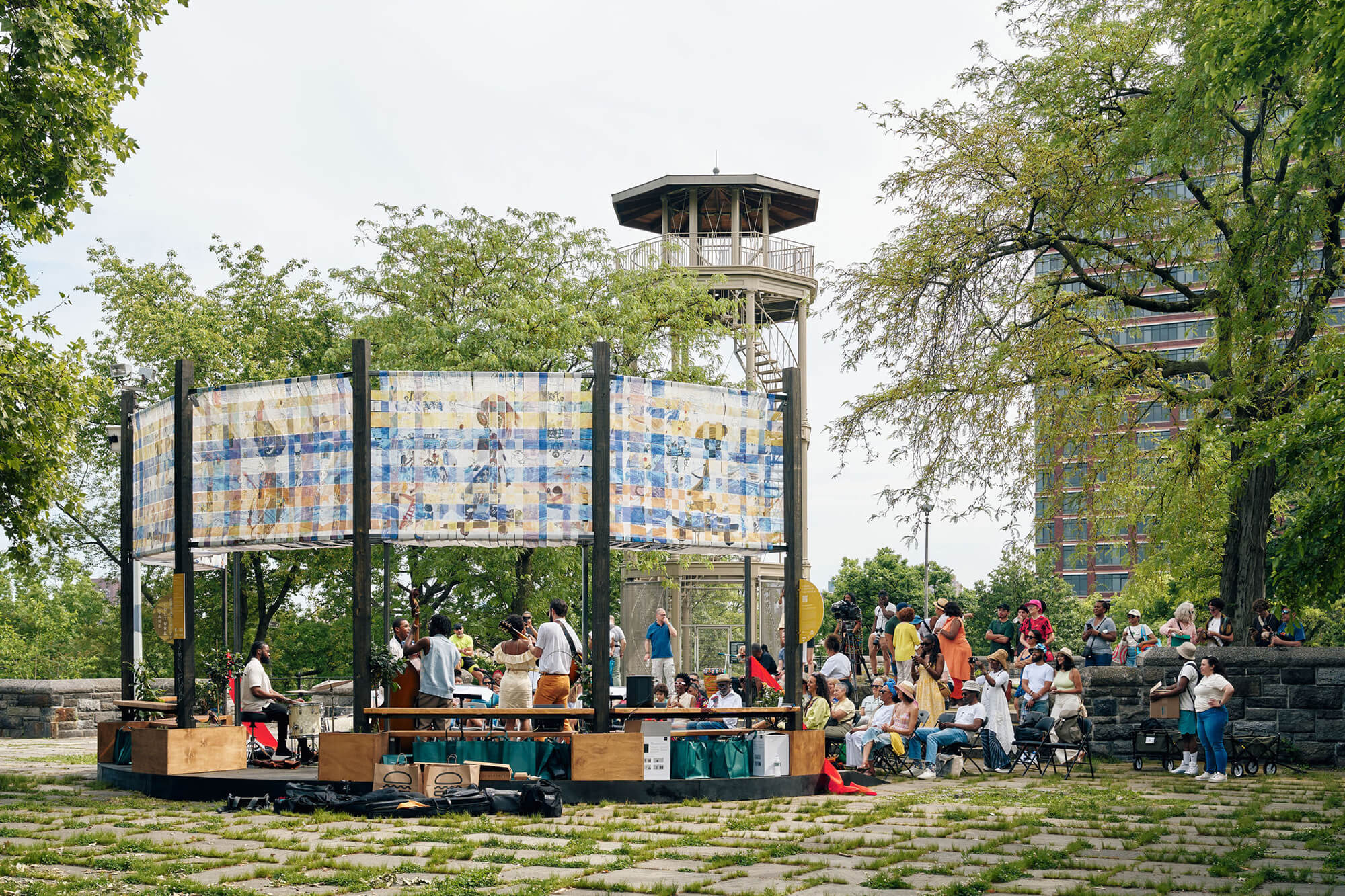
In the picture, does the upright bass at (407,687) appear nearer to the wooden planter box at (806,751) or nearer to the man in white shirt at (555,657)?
the man in white shirt at (555,657)

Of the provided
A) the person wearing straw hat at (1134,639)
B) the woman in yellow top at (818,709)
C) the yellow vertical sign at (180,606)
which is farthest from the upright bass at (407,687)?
the person wearing straw hat at (1134,639)

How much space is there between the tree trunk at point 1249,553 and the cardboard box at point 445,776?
521 inches

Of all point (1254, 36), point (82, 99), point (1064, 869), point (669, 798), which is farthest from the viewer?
point (82, 99)

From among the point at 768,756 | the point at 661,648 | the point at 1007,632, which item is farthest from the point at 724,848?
the point at 1007,632

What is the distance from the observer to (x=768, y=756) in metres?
14.7

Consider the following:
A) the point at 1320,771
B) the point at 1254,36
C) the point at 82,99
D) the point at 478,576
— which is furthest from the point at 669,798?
the point at 478,576

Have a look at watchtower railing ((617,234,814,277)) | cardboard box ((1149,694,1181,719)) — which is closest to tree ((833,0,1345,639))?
cardboard box ((1149,694,1181,719))

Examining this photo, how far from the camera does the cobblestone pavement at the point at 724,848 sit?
Result: 8.71 metres

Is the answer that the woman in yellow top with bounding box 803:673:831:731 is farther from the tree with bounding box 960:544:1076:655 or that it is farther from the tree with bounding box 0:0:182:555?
the tree with bounding box 960:544:1076:655

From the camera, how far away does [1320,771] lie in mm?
17828

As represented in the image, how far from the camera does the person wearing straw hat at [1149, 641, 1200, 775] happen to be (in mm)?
17620

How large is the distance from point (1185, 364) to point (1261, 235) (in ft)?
10.6

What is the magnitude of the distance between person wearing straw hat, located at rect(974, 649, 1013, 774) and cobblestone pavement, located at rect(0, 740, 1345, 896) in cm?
309

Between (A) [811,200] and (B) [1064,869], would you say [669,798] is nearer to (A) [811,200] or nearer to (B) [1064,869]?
(B) [1064,869]
